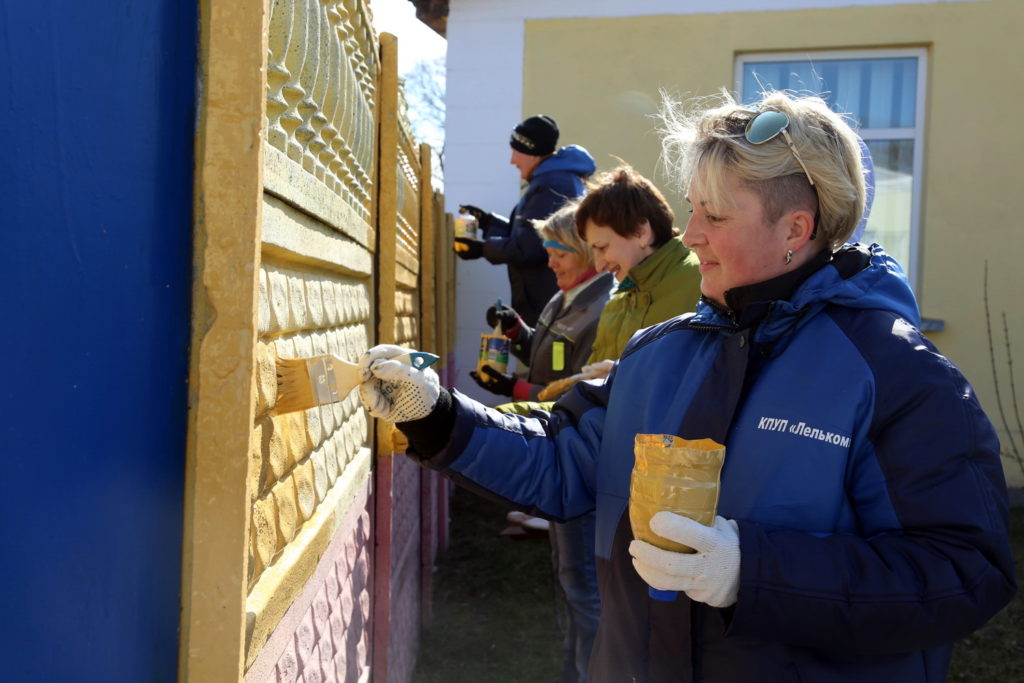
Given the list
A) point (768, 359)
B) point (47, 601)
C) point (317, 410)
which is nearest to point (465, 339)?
point (317, 410)

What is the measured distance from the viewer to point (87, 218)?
1069 mm

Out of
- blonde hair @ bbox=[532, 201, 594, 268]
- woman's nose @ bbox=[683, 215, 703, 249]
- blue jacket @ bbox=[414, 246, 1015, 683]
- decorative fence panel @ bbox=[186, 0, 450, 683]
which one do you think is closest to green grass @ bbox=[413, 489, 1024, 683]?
decorative fence panel @ bbox=[186, 0, 450, 683]

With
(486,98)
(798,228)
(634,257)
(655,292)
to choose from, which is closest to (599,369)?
(655,292)

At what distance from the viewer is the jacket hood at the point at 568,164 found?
5406 millimetres

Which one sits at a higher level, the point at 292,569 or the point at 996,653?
the point at 292,569

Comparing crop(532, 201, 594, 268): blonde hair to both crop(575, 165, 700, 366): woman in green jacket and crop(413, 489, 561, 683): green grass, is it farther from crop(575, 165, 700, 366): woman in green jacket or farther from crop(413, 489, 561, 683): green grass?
crop(413, 489, 561, 683): green grass

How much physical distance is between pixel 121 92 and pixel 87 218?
18 cm

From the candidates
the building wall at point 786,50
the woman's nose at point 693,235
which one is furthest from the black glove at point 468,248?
the woman's nose at point 693,235

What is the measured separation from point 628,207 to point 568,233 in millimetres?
644

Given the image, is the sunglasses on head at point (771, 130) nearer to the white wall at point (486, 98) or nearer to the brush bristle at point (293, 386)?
the brush bristle at point (293, 386)

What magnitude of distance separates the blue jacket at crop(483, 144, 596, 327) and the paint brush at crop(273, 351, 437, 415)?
11.7 ft

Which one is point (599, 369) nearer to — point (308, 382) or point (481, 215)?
point (308, 382)

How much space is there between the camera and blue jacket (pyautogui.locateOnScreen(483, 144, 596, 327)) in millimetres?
5273

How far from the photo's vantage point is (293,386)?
1.59m
